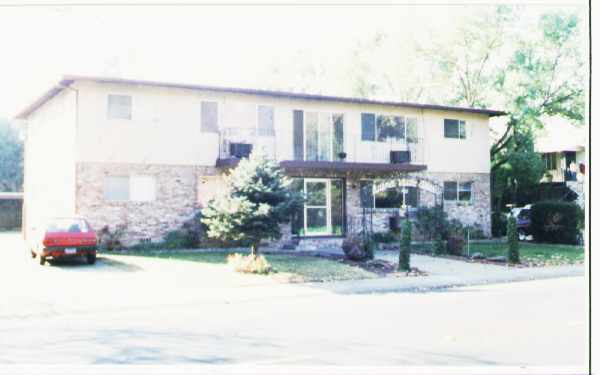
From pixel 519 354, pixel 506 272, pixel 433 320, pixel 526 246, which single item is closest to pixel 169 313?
pixel 433 320

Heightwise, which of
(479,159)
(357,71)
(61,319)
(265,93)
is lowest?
(61,319)

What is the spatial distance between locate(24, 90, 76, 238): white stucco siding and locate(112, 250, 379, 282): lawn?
4.12 metres

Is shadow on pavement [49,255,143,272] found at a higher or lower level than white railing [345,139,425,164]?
lower

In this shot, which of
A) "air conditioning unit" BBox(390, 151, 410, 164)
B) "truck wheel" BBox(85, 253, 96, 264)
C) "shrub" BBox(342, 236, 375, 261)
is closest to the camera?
"truck wheel" BBox(85, 253, 96, 264)

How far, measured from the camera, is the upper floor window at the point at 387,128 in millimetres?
24578

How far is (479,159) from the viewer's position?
27344 millimetres

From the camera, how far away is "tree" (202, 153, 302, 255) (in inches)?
589

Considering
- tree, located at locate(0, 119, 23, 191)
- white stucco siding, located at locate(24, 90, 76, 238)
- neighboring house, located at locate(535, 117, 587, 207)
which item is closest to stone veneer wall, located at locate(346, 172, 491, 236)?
white stucco siding, located at locate(24, 90, 76, 238)

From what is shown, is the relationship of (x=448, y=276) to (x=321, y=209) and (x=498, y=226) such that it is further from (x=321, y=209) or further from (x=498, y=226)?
(x=498, y=226)

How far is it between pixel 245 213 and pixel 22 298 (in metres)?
5.65

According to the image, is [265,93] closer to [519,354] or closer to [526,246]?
[526,246]

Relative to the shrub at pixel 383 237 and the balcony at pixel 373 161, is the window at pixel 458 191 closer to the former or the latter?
the balcony at pixel 373 161

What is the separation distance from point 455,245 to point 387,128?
276 inches

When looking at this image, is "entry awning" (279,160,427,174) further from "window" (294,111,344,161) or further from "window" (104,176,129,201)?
"window" (104,176,129,201)
